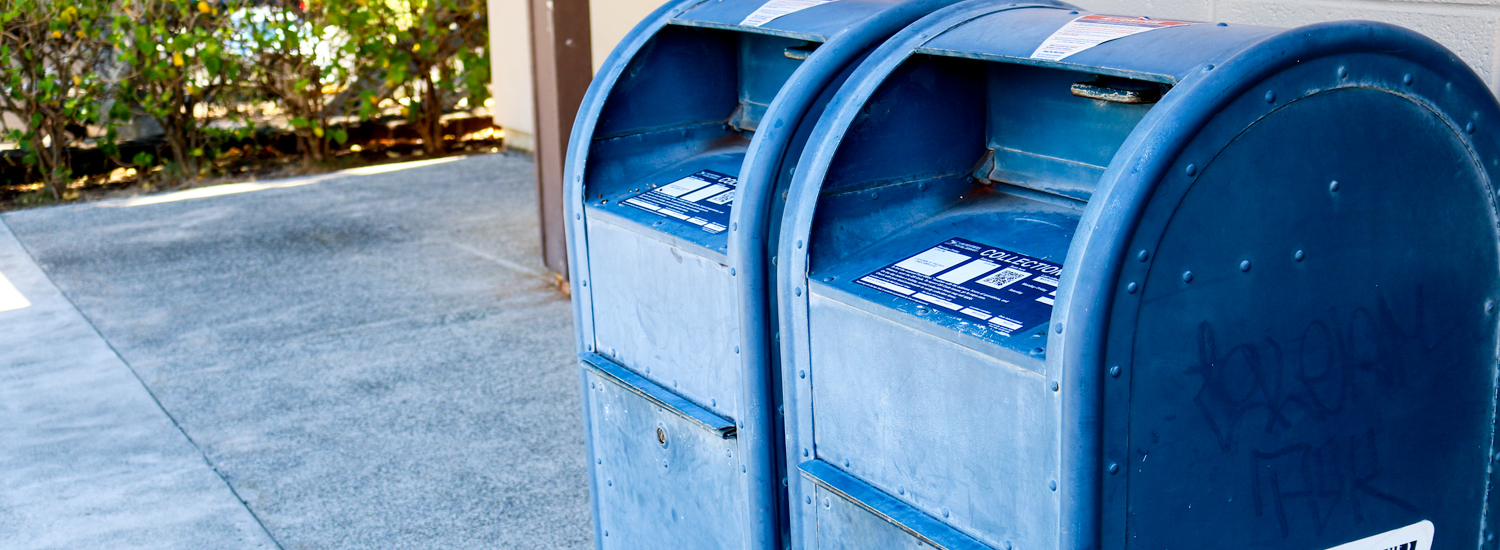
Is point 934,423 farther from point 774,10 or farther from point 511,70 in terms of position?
point 511,70

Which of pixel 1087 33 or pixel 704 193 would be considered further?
pixel 704 193

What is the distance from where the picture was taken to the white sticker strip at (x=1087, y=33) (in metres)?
A: 1.67

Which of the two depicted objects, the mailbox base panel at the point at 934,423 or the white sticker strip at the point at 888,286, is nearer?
the mailbox base panel at the point at 934,423

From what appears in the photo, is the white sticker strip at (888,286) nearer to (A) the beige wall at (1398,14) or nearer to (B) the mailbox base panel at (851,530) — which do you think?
(B) the mailbox base panel at (851,530)

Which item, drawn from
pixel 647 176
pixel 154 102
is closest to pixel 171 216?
pixel 154 102

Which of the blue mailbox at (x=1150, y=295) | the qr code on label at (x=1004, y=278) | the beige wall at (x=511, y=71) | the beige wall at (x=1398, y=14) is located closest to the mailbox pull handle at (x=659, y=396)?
the blue mailbox at (x=1150, y=295)

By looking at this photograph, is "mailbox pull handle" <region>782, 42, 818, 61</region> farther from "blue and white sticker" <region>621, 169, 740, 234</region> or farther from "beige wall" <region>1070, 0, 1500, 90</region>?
"beige wall" <region>1070, 0, 1500, 90</region>

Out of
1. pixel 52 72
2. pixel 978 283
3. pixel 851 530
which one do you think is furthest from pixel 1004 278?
pixel 52 72

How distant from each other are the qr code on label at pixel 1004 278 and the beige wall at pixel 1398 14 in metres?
0.79

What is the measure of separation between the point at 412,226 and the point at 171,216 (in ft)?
4.56

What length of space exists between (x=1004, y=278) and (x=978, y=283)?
36 mm

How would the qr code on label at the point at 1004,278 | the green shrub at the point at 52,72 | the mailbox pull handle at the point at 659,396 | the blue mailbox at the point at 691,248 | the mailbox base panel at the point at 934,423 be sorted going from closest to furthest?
the mailbox base panel at the point at 934,423, the qr code on label at the point at 1004,278, the blue mailbox at the point at 691,248, the mailbox pull handle at the point at 659,396, the green shrub at the point at 52,72

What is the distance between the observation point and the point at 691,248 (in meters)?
2.15

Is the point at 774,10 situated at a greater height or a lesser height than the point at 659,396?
greater
